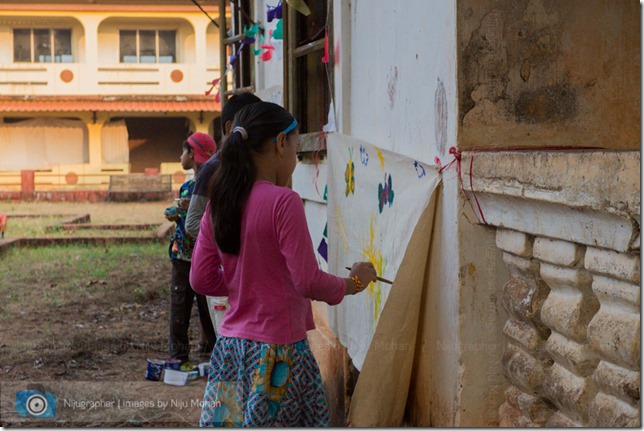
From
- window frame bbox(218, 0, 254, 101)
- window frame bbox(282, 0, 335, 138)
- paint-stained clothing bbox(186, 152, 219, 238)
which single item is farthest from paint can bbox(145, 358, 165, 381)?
window frame bbox(218, 0, 254, 101)

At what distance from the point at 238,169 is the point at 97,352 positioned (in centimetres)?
432

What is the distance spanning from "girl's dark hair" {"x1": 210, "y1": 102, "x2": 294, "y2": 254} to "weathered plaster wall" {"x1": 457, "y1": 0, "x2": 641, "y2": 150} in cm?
58

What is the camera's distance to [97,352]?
22.0ft

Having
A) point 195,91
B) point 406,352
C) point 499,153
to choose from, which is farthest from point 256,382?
point 195,91

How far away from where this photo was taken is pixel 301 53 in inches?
219

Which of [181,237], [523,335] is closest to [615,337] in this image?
[523,335]

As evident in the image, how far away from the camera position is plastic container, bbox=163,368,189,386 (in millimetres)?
5586

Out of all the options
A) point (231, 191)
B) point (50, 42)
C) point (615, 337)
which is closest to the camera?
point (615, 337)

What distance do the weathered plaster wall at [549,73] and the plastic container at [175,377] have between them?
331 cm

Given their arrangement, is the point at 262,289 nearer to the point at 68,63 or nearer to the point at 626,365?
the point at 626,365

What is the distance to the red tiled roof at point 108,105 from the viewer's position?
24.8 m

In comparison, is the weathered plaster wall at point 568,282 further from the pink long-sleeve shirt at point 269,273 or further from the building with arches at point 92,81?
the building with arches at point 92,81

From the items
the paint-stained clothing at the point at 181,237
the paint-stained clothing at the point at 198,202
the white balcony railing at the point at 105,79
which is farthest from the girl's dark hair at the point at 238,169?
the white balcony railing at the point at 105,79

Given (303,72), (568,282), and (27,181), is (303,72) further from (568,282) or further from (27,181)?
(27,181)
